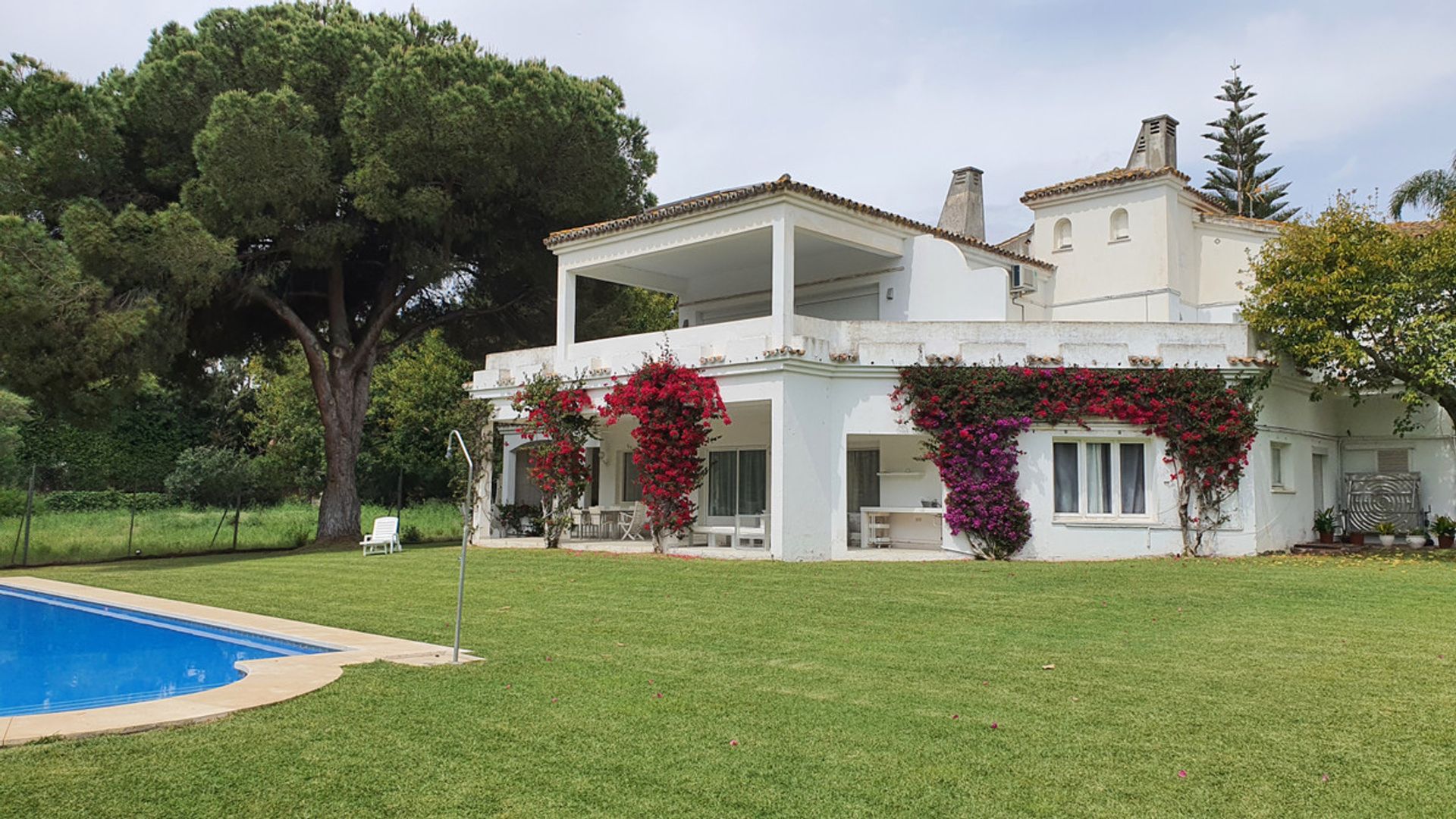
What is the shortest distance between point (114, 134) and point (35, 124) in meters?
1.44

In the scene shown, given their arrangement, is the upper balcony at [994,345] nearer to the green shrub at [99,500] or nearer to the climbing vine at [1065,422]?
the climbing vine at [1065,422]

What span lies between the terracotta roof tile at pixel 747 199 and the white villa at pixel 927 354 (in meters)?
0.05

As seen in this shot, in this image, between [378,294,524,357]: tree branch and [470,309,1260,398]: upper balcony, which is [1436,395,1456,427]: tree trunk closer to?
[470,309,1260,398]: upper balcony

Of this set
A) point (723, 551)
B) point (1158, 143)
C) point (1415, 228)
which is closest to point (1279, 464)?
point (1415, 228)

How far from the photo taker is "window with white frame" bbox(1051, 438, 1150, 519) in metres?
19.7

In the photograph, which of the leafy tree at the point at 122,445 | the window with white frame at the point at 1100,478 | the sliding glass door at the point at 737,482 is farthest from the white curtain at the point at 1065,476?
the leafy tree at the point at 122,445

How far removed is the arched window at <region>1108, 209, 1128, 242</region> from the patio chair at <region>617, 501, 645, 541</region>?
42.2 feet

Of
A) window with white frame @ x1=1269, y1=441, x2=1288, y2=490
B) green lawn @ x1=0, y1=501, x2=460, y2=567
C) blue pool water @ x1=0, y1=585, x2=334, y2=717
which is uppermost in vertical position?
window with white frame @ x1=1269, y1=441, x2=1288, y2=490

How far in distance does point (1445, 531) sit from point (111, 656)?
74.0 ft

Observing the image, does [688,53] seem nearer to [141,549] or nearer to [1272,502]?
[1272,502]

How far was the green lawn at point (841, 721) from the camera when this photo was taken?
203 inches

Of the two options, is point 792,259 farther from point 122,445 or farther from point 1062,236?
point 122,445

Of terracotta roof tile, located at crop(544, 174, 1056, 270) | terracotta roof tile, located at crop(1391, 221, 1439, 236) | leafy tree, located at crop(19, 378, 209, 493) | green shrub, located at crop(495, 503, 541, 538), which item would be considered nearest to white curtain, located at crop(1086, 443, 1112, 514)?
terracotta roof tile, located at crop(544, 174, 1056, 270)

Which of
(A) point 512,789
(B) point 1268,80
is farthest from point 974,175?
(A) point 512,789
